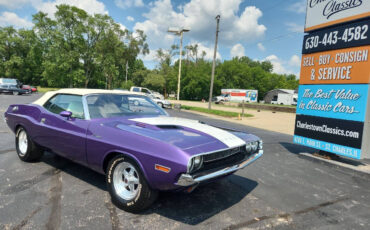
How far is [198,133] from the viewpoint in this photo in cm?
309

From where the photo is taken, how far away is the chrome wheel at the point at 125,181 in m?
2.89

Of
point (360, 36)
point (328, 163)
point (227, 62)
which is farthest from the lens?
point (227, 62)

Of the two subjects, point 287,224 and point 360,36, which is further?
point 360,36

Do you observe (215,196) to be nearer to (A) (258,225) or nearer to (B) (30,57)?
(A) (258,225)

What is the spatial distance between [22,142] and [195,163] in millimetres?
3906

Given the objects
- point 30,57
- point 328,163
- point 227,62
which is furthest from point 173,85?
point 328,163

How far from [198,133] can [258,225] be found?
1267mm

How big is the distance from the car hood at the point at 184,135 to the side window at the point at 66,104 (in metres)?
0.84

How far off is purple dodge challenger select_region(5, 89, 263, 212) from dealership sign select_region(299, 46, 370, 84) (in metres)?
3.64

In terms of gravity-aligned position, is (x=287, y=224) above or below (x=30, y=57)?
below

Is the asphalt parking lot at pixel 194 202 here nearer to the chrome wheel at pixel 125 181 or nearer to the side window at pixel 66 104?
the chrome wheel at pixel 125 181

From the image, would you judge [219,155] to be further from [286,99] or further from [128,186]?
[286,99]

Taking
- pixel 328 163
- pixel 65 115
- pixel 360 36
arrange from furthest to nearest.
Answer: pixel 328 163 < pixel 360 36 < pixel 65 115

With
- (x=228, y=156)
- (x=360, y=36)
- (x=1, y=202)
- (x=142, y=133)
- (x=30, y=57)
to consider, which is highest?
(x=30, y=57)
